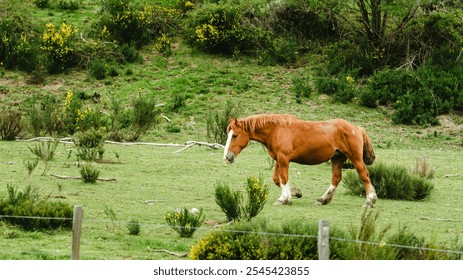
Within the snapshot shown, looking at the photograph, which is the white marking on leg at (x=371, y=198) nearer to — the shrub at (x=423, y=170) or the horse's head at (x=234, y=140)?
the horse's head at (x=234, y=140)

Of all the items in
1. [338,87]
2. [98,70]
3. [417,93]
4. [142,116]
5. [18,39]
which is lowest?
[142,116]

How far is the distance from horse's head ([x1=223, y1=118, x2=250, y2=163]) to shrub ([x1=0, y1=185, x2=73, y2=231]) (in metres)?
3.56

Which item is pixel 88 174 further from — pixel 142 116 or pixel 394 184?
pixel 142 116

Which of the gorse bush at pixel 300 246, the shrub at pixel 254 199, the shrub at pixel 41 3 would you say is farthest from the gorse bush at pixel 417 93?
the gorse bush at pixel 300 246

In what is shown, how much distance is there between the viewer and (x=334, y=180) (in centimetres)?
1714

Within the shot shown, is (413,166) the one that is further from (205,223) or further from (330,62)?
(330,62)

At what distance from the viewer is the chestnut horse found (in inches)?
666

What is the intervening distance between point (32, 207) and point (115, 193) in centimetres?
349

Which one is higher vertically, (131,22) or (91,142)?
(131,22)

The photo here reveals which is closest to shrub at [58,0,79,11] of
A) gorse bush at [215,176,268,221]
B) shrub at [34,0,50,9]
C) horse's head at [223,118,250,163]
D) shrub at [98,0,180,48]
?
shrub at [34,0,50,9]

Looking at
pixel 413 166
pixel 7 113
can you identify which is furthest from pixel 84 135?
pixel 413 166

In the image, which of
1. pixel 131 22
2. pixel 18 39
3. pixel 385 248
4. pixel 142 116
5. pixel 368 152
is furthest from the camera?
pixel 131 22

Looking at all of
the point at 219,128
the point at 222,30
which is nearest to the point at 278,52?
the point at 222,30

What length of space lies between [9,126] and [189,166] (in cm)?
653
